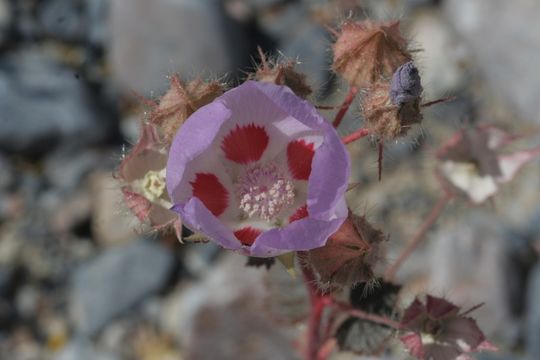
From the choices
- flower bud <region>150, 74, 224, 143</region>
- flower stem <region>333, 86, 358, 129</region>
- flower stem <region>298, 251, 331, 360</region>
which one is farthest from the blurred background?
flower bud <region>150, 74, 224, 143</region>

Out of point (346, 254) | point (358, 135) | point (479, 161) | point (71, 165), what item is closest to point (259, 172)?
point (358, 135)

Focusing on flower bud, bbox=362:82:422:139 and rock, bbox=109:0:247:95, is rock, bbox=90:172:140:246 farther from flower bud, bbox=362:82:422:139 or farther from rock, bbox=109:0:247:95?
flower bud, bbox=362:82:422:139

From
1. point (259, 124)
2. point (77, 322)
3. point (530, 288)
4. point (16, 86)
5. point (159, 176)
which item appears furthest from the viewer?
point (16, 86)

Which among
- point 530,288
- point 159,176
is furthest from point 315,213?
point 530,288

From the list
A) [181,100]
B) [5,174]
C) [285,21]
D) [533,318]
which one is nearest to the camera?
[181,100]

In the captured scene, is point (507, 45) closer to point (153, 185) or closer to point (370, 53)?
point (370, 53)

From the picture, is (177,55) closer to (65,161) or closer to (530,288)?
(65,161)
